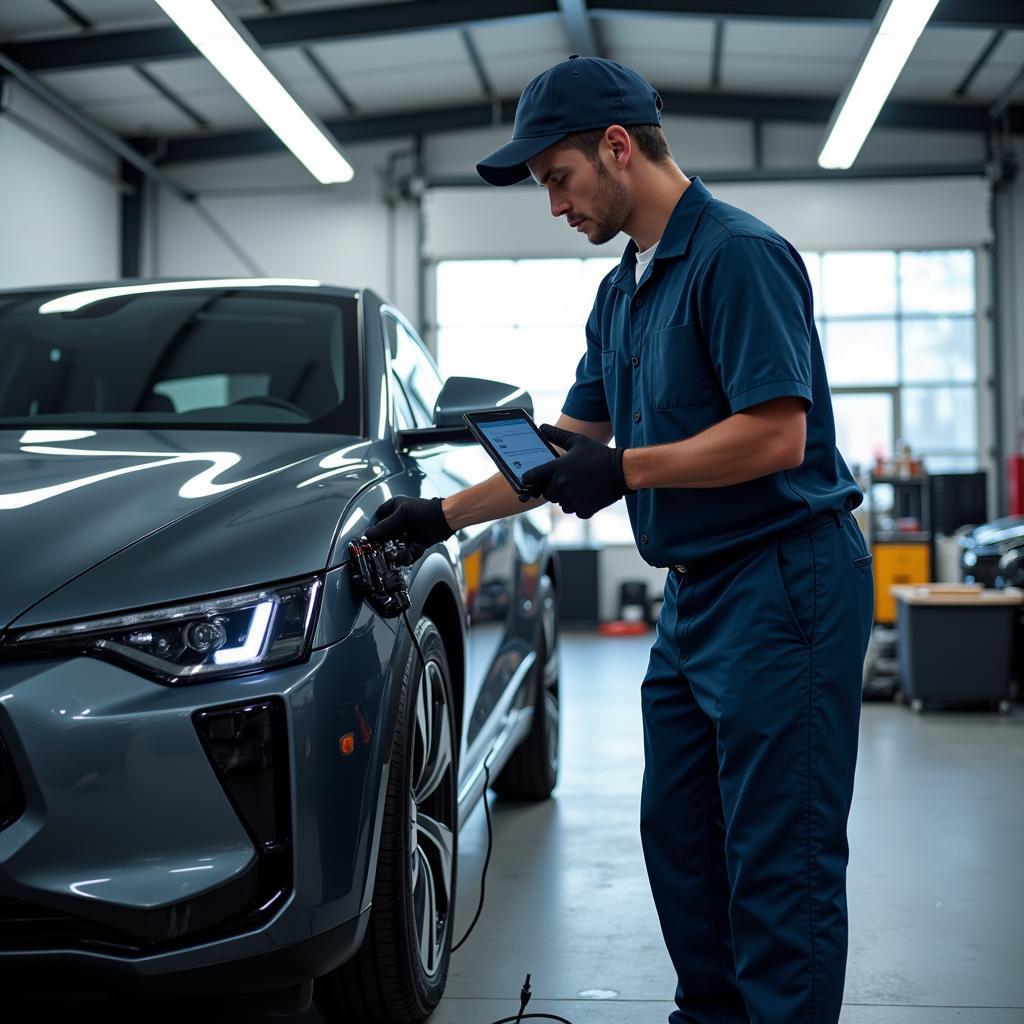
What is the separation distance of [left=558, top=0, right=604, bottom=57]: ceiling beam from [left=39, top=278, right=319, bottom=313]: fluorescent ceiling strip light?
702cm

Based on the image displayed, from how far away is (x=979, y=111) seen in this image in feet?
43.6

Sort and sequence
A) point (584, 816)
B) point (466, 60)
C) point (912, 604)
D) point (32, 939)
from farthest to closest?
point (466, 60)
point (912, 604)
point (584, 816)
point (32, 939)

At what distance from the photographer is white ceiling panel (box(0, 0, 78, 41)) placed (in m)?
9.91

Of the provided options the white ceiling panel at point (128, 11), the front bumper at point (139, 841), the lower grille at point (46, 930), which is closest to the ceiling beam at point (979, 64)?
the white ceiling panel at point (128, 11)

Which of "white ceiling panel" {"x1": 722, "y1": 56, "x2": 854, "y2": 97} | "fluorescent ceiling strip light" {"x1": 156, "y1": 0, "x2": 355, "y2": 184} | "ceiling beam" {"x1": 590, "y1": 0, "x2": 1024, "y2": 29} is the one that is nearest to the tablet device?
"fluorescent ceiling strip light" {"x1": 156, "y1": 0, "x2": 355, "y2": 184}

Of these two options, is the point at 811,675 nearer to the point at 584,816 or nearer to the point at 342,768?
the point at 342,768

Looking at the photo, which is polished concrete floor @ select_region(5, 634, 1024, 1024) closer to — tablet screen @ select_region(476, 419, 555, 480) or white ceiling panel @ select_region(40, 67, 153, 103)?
tablet screen @ select_region(476, 419, 555, 480)

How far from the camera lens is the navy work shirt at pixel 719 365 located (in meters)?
1.56

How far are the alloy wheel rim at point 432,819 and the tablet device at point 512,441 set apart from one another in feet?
1.58

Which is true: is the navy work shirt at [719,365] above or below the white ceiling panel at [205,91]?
below

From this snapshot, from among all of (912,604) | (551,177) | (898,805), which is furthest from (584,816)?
(912,604)

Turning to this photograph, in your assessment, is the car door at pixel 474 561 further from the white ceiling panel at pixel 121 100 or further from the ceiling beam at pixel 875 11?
the white ceiling panel at pixel 121 100

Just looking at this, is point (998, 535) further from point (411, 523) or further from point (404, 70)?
point (404, 70)

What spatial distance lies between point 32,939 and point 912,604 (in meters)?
5.54
